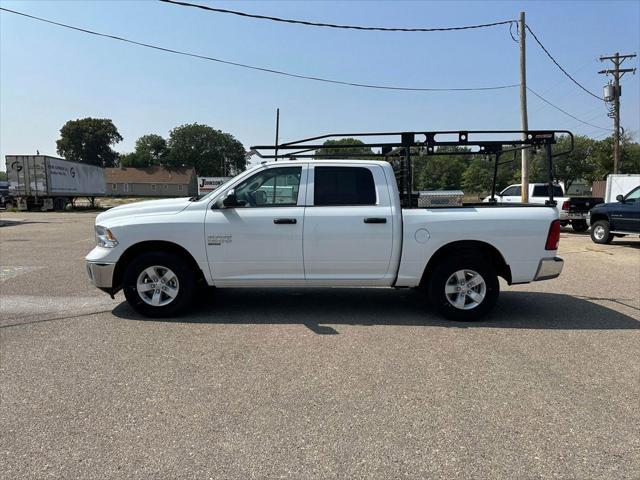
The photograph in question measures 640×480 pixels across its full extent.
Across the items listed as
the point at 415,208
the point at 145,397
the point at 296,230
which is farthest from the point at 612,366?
the point at 145,397

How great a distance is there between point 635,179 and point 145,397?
1936cm

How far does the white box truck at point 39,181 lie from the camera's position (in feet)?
110

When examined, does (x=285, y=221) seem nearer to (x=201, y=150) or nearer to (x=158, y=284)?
(x=158, y=284)

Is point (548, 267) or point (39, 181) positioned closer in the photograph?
point (548, 267)

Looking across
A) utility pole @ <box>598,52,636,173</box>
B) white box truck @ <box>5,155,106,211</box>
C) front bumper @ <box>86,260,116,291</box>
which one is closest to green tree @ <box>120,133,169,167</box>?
white box truck @ <box>5,155,106,211</box>

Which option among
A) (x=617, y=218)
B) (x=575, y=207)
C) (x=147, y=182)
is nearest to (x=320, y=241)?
(x=617, y=218)

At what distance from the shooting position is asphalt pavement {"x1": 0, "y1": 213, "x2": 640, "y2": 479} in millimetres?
3045

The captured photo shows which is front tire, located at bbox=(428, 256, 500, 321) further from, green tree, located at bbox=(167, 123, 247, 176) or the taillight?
green tree, located at bbox=(167, 123, 247, 176)

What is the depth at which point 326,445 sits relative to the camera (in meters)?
3.22

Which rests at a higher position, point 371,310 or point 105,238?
point 105,238

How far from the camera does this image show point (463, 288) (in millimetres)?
6172

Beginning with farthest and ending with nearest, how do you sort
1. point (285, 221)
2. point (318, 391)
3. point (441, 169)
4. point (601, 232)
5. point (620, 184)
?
1. point (620, 184)
2. point (601, 232)
3. point (441, 169)
4. point (285, 221)
5. point (318, 391)

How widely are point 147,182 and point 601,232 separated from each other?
9020 centimetres

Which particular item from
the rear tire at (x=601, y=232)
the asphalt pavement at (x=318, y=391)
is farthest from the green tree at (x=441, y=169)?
the rear tire at (x=601, y=232)
